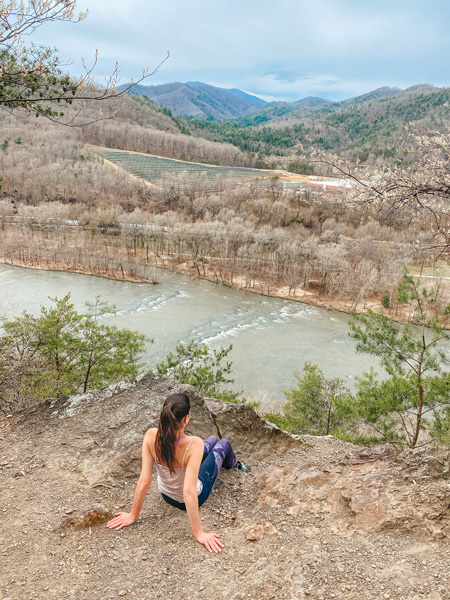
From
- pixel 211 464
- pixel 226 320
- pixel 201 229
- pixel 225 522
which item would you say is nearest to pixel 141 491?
pixel 211 464

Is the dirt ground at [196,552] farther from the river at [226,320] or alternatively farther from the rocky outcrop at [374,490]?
the river at [226,320]

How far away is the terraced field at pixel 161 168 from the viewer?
8949 centimetres

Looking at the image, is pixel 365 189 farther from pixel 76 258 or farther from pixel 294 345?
pixel 76 258

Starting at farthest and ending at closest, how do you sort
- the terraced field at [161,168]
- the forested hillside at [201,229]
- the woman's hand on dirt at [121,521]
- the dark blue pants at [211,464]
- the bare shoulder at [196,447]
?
the terraced field at [161,168] → the forested hillside at [201,229] → the dark blue pants at [211,464] → the woman's hand on dirt at [121,521] → the bare shoulder at [196,447]

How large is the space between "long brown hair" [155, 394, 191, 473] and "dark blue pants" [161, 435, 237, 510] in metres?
0.43

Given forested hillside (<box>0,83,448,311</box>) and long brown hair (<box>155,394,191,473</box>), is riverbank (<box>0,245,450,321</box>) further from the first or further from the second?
long brown hair (<box>155,394,191,473</box>)

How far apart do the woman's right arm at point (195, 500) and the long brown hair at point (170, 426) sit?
0.56 feet

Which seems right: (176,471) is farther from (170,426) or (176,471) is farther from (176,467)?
(170,426)

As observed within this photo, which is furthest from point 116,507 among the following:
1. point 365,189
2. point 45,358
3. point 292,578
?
point 45,358

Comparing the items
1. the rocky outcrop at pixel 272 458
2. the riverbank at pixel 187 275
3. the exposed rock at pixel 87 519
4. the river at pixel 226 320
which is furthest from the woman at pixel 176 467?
the riverbank at pixel 187 275

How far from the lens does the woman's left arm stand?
3.26m

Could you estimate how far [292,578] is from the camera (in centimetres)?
287

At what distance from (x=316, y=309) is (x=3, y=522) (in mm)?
32163

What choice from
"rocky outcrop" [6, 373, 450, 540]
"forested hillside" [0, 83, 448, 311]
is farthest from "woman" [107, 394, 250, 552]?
"forested hillside" [0, 83, 448, 311]
